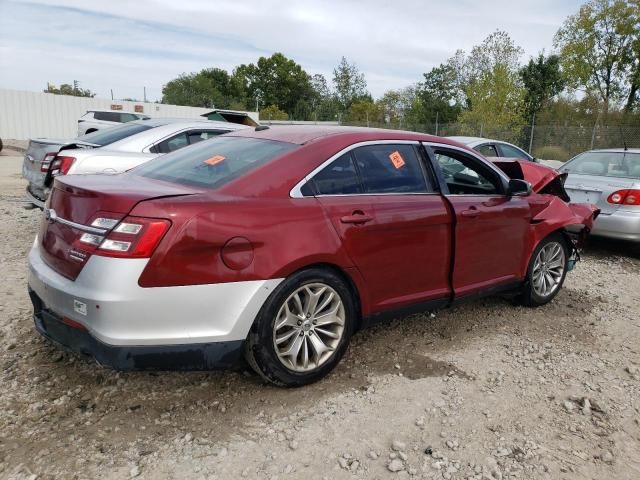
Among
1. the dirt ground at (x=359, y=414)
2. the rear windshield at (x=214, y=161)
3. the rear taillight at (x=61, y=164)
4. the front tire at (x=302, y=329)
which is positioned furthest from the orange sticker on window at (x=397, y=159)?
the rear taillight at (x=61, y=164)

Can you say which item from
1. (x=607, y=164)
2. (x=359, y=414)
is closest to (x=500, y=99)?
(x=607, y=164)

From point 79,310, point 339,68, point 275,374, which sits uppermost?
point 339,68

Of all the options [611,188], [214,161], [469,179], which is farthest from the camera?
[611,188]

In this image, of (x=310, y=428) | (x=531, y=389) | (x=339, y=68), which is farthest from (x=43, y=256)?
(x=339, y=68)

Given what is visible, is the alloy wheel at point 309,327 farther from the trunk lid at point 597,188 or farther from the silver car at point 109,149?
the trunk lid at point 597,188

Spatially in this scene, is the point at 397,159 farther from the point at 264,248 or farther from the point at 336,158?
the point at 264,248

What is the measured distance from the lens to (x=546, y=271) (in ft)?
16.0

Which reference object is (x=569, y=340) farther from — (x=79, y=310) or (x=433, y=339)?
(x=79, y=310)

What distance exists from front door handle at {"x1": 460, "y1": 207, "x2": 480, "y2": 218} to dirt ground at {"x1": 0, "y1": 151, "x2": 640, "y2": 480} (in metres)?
0.97

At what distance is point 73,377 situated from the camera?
320cm

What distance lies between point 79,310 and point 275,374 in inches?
43.6

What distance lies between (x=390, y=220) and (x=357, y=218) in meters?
0.27

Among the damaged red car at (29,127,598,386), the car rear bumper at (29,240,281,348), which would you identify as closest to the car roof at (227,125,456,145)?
the damaged red car at (29,127,598,386)

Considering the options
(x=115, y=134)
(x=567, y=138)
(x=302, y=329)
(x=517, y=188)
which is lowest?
Result: (x=302, y=329)
